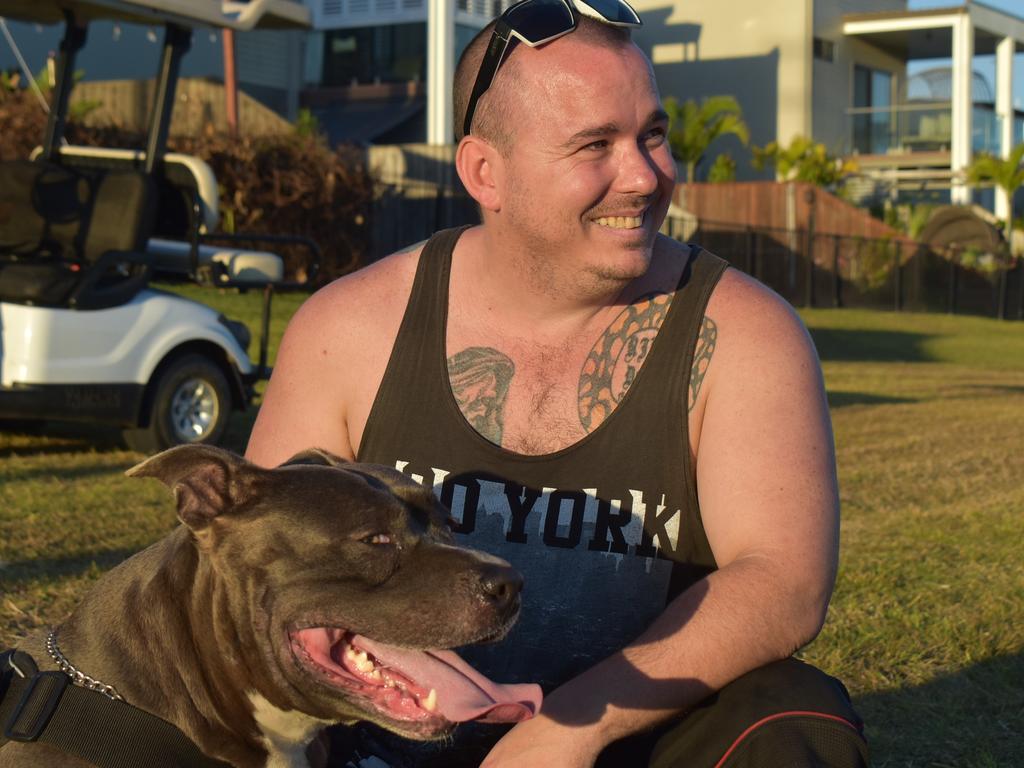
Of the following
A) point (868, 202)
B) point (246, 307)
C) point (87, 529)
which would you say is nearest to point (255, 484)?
point (87, 529)

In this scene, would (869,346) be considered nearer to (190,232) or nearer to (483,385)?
(190,232)

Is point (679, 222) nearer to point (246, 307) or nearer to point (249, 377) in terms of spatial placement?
point (246, 307)

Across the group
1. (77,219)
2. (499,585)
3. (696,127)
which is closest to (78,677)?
(499,585)

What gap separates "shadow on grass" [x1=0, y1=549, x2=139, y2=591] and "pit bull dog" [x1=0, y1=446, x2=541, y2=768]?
3.21 metres

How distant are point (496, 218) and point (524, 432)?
50cm

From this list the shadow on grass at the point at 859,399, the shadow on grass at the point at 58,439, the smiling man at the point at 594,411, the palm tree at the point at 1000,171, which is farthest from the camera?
the palm tree at the point at 1000,171

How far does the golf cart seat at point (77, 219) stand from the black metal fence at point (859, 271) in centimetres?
2141

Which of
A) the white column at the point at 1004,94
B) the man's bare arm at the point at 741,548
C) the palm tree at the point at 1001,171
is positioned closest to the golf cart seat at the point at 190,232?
the man's bare arm at the point at 741,548

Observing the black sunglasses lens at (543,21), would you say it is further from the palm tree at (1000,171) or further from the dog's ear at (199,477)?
the palm tree at (1000,171)

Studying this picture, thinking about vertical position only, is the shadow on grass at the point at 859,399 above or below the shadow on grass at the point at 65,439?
below

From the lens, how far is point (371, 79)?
112 feet

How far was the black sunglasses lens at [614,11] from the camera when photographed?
3.20 metres

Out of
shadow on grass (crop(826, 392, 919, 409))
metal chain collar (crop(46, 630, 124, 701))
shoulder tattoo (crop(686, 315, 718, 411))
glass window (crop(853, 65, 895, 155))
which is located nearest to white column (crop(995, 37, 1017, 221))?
glass window (crop(853, 65, 895, 155))

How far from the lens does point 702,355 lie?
3180mm
